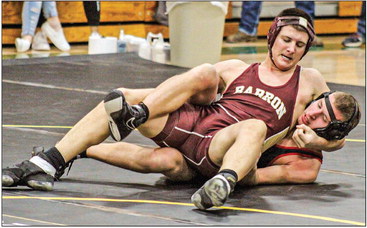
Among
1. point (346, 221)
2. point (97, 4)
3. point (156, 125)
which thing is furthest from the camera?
point (97, 4)

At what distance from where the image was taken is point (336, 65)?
9.37 m

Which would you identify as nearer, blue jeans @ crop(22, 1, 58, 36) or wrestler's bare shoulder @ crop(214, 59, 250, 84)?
wrestler's bare shoulder @ crop(214, 59, 250, 84)

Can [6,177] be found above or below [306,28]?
below

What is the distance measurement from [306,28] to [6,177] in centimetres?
152

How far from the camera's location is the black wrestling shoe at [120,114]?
374cm

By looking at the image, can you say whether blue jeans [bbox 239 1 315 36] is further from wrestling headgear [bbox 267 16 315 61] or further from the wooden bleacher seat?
wrestling headgear [bbox 267 16 315 61]

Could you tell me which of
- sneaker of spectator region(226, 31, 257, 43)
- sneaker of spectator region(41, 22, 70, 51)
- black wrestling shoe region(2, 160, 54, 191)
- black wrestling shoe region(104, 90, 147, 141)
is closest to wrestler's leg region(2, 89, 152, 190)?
black wrestling shoe region(2, 160, 54, 191)

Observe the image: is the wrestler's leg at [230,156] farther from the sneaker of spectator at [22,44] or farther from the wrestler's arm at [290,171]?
the sneaker of spectator at [22,44]

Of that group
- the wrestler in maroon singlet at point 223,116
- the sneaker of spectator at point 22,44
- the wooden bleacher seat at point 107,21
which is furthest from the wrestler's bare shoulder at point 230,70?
the wooden bleacher seat at point 107,21

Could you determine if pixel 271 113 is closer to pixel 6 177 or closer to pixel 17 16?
pixel 6 177

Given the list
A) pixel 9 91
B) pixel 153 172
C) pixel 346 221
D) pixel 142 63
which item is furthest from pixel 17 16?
pixel 346 221

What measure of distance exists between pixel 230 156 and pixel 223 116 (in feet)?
1.43

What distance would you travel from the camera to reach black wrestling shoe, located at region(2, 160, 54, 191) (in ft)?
12.7

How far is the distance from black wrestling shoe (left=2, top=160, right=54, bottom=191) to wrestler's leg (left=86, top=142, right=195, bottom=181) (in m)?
0.36
